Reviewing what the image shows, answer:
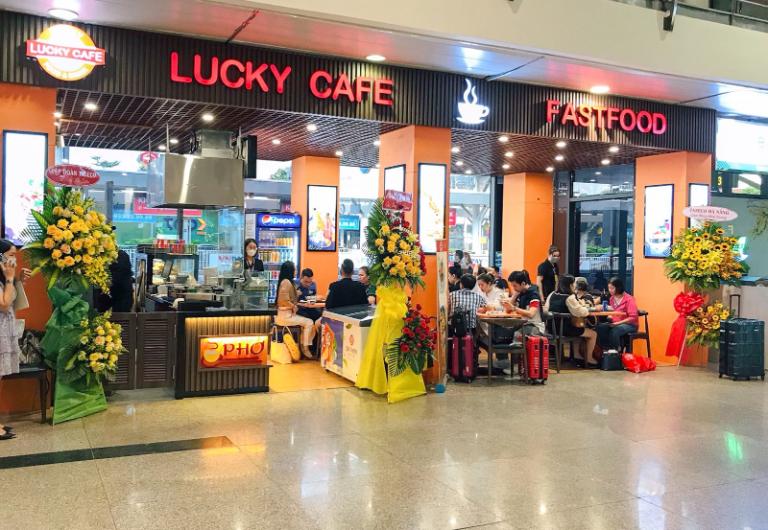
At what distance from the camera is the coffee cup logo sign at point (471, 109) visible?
837 cm

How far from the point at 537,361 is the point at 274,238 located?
17.5 ft

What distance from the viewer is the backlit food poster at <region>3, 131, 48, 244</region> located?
251 inches

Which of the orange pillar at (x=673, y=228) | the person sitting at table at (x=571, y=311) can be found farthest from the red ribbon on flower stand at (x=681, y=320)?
the person sitting at table at (x=571, y=311)

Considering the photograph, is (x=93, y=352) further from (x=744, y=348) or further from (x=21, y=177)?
(x=744, y=348)

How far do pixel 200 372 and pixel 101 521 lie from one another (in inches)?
127

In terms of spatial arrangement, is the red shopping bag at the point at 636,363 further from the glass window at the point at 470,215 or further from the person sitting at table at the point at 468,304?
the glass window at the point at 470,215

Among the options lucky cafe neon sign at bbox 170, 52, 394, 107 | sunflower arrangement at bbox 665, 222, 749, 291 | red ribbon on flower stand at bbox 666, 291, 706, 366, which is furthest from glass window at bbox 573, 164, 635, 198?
lucky cafe neon sign at bbox 170, 52, 394, 107

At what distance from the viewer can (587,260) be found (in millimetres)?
13453

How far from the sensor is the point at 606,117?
30.5ft

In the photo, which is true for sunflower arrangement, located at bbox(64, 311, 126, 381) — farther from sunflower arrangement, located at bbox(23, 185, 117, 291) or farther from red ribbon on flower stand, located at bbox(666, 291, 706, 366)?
red ribbon on flower stand, located at bbox(666, 291, 706, 366)

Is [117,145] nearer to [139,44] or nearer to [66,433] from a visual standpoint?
[139,44]

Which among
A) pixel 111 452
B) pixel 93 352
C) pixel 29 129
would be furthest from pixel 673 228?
pixel 29 129

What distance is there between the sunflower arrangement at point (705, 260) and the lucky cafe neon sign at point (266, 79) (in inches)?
185

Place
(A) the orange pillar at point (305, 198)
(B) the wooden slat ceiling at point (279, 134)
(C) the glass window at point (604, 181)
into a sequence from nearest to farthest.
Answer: (B) the wooden slat ceiling at point (279, 134), (A) the orange pillar at point (305, 198), (C) the glass window at point (604, 181)
